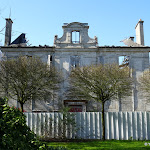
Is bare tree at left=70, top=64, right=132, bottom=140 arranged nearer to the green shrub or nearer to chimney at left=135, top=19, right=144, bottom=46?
the green shrub

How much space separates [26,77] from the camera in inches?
582

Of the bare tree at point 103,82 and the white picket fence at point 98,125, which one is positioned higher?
the bare tree at point 103,82

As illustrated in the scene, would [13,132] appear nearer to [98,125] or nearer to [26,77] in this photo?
[98,125]

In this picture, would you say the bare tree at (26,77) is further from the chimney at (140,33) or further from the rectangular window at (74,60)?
the chimney at (140,33)

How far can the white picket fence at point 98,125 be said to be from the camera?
11953 mm

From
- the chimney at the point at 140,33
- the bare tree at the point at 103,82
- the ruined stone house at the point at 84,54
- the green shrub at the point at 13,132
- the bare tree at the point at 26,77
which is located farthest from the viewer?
the chimney at the point at 140,33

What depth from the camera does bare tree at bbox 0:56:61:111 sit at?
14.8 meters

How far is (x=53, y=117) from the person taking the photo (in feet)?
39.4

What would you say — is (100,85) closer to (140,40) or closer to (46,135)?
(46,135)

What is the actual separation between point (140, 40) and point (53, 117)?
16.8 meters

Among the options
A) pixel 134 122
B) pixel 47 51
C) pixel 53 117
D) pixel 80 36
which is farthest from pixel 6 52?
pixel 134 122

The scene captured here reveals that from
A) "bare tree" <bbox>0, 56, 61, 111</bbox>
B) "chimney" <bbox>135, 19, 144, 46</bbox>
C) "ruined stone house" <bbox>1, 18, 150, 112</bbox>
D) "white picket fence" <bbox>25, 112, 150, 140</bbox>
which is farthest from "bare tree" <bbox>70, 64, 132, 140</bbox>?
"chimney" <bbox>135, 19, 144, 46</bbox>

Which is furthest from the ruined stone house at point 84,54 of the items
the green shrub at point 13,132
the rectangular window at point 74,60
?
the green shrub at point 13,132

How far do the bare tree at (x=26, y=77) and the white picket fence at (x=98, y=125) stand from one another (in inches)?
113
